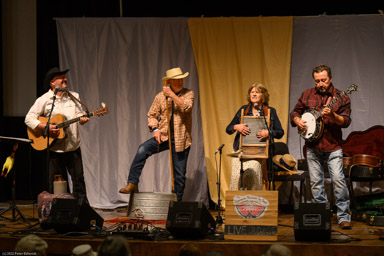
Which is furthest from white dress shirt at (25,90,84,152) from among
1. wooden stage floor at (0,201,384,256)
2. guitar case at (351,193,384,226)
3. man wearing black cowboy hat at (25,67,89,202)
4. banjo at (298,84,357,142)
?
guitar case at (351,193,384,226)

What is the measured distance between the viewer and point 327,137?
570cm

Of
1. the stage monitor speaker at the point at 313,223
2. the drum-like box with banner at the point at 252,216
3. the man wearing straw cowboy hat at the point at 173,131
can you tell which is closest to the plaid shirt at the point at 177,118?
the man wearing straw cowboy hat at the point at 173,131

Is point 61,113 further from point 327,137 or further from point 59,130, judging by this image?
→ point 327,137

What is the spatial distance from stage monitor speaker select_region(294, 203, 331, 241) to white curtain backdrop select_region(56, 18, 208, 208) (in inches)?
122

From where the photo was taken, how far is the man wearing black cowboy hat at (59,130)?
20.8 feet

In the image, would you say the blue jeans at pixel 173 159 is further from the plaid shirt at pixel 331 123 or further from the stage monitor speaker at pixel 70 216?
the plaid shirt at pixel 331 123

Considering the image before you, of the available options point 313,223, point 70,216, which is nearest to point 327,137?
point 313,223

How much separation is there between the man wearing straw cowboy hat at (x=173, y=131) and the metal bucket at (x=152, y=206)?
0.41m

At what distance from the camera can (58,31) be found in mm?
7816

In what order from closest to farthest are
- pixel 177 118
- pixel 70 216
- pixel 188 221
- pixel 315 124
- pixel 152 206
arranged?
pixel 188 221 → pixel 70 216 → pixel 315 124 → pixel 152 206 → pixel 177 118

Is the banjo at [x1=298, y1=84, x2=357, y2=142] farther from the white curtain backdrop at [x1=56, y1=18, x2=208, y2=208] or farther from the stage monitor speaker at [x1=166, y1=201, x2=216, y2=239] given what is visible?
the white curtain backdrop at [x1=56, y1=18, x2=208, y2=208]

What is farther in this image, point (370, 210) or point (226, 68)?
point (226, 68)

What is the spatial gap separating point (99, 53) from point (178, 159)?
2396mm

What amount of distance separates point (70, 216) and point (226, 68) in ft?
11.7
